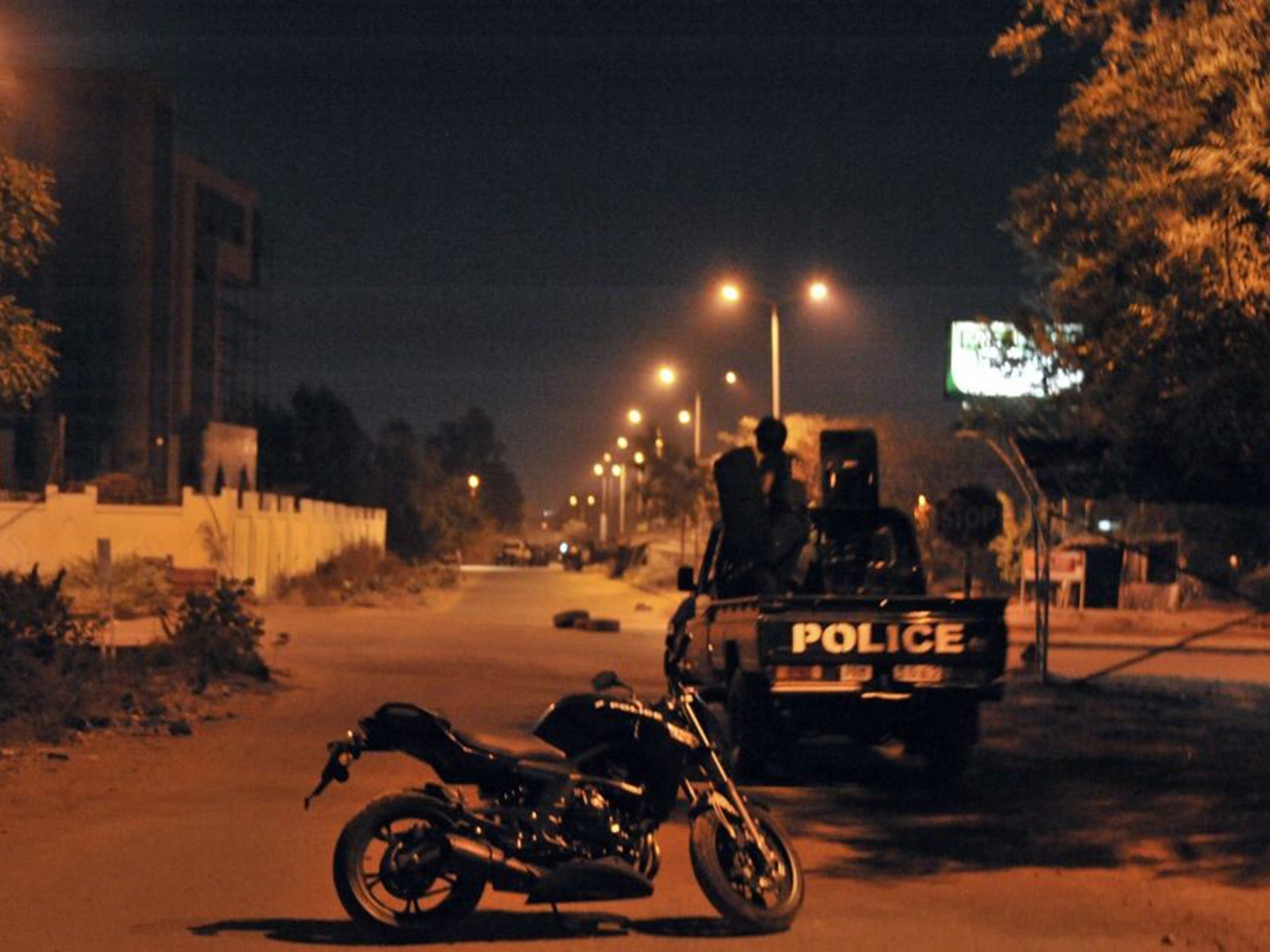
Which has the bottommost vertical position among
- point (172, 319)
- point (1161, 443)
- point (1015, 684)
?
point (1015, 684)

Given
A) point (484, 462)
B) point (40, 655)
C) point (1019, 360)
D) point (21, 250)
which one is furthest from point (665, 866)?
point (484, 462)

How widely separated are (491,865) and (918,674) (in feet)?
18.8

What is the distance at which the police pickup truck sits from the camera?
1296 cm

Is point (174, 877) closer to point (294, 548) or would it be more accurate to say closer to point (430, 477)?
point (294, 548)

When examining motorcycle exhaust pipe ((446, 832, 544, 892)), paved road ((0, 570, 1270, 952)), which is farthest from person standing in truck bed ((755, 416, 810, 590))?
motorcycle exhaust pipe ((446, 832, 544, 892))

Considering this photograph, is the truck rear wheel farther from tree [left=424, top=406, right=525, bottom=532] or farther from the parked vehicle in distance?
tree [left=424, top=406, right=525, bottom=532]

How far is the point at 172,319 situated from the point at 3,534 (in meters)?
34.7

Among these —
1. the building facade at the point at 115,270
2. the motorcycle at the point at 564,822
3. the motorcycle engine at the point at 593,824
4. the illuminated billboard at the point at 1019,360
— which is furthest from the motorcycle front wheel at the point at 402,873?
the building facade at the point at 115,270

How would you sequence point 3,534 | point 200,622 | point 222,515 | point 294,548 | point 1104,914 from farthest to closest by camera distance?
1. point 294,548
2. point 222,515
3. point 3,534
4. point 200,622
5. point 1104,914

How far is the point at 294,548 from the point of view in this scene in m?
52.6

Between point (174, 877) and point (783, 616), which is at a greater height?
point (783, 616)

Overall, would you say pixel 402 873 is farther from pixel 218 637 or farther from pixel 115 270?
pixel 115 270

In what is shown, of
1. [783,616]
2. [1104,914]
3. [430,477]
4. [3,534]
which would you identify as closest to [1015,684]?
[783,616]

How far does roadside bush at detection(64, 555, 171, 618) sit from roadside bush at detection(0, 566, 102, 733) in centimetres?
1781
